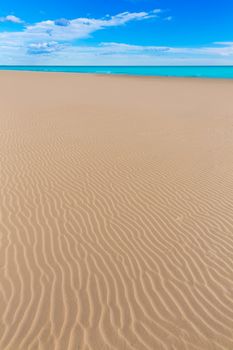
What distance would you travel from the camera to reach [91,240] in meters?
6.21

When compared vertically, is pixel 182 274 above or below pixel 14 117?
below

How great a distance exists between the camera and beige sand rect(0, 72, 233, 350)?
13.8 ft

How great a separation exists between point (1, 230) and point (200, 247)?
425 cm

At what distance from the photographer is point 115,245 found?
19.9 ft

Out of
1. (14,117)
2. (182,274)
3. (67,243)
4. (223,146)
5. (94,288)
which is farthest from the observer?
(14,117)

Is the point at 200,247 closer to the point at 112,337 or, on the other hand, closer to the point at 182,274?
the point at 182,274

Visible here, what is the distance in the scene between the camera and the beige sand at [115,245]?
4.20 meters

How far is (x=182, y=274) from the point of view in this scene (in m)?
5.29

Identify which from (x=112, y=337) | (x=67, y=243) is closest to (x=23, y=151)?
(x=67, y=243)

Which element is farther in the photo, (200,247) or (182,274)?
(200,247)

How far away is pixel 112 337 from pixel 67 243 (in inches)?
93.5

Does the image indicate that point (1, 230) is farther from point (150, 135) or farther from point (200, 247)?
point (150, 135)

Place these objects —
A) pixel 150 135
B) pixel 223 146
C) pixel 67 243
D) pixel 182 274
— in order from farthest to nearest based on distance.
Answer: pixel 150 135 < pixel 223 146 < pixel 67 243 < pixel 182 274

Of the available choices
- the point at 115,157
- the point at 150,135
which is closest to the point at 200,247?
the point at 115,157
